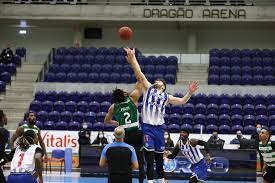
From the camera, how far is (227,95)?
29.0 m

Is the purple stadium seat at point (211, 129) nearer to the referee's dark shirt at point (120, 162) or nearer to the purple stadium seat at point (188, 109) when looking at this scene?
the purple stadium seat at point (188, 109)

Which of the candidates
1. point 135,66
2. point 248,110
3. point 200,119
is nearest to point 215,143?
point 200,119

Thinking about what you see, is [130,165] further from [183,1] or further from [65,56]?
[183,1]

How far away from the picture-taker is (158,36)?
3666 centimetres

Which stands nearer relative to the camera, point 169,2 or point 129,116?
point 129,116

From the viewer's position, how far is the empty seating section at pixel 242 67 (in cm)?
3055

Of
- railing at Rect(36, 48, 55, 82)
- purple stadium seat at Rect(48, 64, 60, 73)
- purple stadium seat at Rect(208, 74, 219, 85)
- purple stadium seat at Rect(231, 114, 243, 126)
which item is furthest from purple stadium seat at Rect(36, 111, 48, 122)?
purple stadium seat at Rect(231, 114, 243, 126)

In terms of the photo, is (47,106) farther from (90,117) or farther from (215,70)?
(215,70)

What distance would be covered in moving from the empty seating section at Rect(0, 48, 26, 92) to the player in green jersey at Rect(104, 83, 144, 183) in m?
21.6

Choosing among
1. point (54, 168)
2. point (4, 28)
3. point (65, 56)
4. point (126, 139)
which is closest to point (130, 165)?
point (126, 139)

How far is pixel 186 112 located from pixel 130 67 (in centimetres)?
531

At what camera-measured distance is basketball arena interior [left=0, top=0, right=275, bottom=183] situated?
27.3 meters

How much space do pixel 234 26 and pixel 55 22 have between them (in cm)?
1087

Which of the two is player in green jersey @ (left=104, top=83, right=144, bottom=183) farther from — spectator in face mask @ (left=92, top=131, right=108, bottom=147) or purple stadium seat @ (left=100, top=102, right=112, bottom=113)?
purple stadium seat @ (left=100, top=102, right=112, bottom=113)
